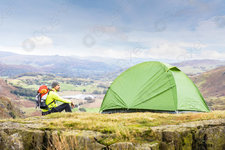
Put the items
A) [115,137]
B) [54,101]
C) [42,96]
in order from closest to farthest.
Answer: [115,137] < [42,96] < [54,101]

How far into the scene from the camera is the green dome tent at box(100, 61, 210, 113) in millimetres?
15234

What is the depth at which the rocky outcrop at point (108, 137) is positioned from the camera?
736cm

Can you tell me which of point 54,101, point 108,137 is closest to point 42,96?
point 54,101

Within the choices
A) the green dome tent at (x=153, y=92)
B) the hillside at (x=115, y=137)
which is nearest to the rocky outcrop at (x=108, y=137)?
the hillside at (x=115, y=137)

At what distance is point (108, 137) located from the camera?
758 cm

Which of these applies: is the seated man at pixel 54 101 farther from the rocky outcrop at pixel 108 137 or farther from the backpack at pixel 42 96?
the rocky outcrop at pixel 108 137

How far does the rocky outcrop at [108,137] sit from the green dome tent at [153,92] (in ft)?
22.4

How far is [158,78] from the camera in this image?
16.5m

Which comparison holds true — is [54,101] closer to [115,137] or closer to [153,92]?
[115,137]

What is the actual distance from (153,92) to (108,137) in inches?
355

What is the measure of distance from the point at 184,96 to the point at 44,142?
1143cm

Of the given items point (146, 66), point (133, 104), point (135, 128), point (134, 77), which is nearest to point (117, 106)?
point (133, 104)

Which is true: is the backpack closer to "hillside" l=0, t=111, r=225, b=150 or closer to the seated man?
the seated man

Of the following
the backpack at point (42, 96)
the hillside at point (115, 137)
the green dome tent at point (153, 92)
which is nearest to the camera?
the hillside at point (115, 137)
